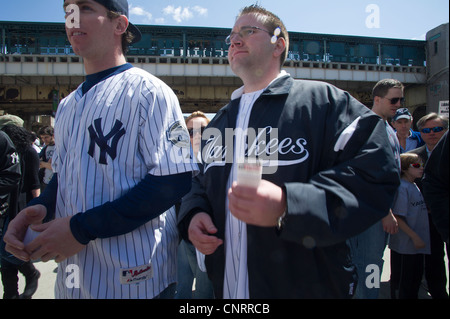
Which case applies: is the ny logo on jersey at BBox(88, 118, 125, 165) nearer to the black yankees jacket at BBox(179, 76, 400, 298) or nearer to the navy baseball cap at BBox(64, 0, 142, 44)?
the black yankees jacket at BBox(179, 76, 400, 298)

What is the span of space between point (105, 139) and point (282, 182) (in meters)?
0.95

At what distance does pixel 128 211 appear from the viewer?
1.30 meters

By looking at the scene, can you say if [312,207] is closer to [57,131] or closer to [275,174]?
[275,174]

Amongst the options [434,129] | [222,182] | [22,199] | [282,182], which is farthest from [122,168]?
[434,129]

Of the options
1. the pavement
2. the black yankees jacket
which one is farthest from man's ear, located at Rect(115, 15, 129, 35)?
the pavement

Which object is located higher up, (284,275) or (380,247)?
(284,275)

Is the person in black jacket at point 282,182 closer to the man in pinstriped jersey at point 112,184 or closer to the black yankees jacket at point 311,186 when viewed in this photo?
the black yankees jacket at point 311,186

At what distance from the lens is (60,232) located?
50.6 inches

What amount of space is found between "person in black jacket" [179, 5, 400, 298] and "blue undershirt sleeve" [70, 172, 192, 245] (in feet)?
A: 0.70

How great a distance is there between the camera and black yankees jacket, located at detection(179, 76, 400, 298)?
1.05m

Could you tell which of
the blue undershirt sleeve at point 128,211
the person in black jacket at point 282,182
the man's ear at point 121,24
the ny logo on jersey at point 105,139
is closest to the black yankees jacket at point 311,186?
the person in black jacket at point 282,182

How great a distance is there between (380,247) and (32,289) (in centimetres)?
438
